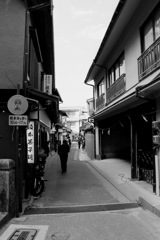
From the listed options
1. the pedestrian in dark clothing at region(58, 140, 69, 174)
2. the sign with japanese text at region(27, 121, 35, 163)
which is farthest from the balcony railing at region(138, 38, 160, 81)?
the pedestrian in dark clothing at region(58, 140, 69, 174)

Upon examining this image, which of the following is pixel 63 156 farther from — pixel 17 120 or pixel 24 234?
pixel 24 234

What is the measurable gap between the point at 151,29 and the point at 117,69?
4.87 meters

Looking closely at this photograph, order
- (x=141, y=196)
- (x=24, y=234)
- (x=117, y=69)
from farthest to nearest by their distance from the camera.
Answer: (x=117, y=69) → (x=141, y=196) → (x=24, y=234)

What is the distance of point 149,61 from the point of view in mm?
8461

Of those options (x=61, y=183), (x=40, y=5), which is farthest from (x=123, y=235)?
(x=40, y=5)

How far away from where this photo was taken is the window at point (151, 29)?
8.32m

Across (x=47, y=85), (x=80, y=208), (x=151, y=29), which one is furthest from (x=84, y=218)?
(x=47, y=85)

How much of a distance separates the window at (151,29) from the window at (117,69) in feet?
9.35

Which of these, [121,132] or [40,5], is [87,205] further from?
[121,132]

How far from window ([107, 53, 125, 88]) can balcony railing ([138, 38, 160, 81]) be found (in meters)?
2.96

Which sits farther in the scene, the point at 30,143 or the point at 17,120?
the point at 30,143

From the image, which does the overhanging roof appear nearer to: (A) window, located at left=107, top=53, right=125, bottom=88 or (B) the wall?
(A) window, located at left=107, top=53, right=125, bottom=88

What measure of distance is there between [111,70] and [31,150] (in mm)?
8774

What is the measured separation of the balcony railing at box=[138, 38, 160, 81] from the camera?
7832 mm
